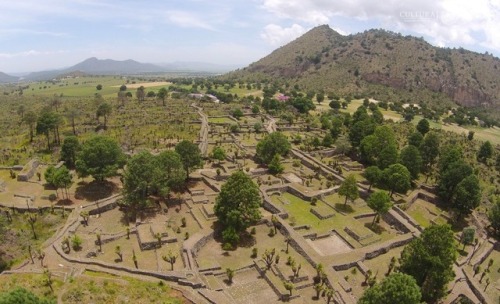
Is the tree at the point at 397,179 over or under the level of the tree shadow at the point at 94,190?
over

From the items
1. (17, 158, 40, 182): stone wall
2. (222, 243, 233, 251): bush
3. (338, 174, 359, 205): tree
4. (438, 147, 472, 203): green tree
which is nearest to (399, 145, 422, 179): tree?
(438, 147, 472, 203): green tree

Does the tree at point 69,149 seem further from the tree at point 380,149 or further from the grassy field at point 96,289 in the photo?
the tree at point 380,149

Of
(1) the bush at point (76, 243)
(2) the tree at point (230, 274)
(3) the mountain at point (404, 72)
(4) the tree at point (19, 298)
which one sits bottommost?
(2) the tree at point (230, 274)

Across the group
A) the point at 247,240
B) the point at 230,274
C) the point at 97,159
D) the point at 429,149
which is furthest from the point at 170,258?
the point at 429,149

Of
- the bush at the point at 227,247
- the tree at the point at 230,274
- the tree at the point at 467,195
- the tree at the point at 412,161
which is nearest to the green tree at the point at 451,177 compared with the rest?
the tree at the point at 467,195

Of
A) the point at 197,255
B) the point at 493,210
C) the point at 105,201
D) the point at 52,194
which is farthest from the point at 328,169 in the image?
the point at 52,194

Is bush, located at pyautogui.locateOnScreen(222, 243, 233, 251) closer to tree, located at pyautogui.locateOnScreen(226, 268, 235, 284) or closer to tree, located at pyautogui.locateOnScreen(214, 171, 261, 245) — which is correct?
tree, located at pyautogui.locateOnScreen(214, 171, 261, 245)

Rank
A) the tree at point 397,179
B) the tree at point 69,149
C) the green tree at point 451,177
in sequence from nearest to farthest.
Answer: the tree at point 397,179 < the green tree at point 451,177 < the tree at point 69,149
